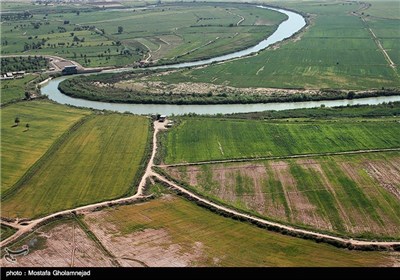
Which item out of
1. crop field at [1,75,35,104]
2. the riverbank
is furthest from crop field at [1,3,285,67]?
the riverbank

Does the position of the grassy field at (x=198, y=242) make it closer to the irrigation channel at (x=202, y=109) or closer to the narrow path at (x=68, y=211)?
the irrigation channel at (x=202, y=109)

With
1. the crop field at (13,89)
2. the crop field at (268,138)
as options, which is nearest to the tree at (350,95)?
the crop field at (268,138)

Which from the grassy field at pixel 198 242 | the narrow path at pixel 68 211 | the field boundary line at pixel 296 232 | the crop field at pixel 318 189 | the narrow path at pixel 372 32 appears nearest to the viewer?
the grassy field at pixel 198 242

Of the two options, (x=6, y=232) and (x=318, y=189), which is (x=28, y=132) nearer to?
(x=6, y=232)

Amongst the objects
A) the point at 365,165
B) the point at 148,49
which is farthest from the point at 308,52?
the point at 365,165

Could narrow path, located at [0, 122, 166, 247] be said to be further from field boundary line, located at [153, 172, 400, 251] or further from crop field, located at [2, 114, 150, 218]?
field boundary line, located at [153, 172, 400, 251]

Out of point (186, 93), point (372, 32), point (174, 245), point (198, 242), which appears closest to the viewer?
point (174, 245)

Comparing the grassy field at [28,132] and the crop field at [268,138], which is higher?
the crop field at [268,138]

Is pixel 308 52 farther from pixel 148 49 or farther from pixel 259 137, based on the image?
pixel 259 137

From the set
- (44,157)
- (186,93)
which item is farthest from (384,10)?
(44,157)
